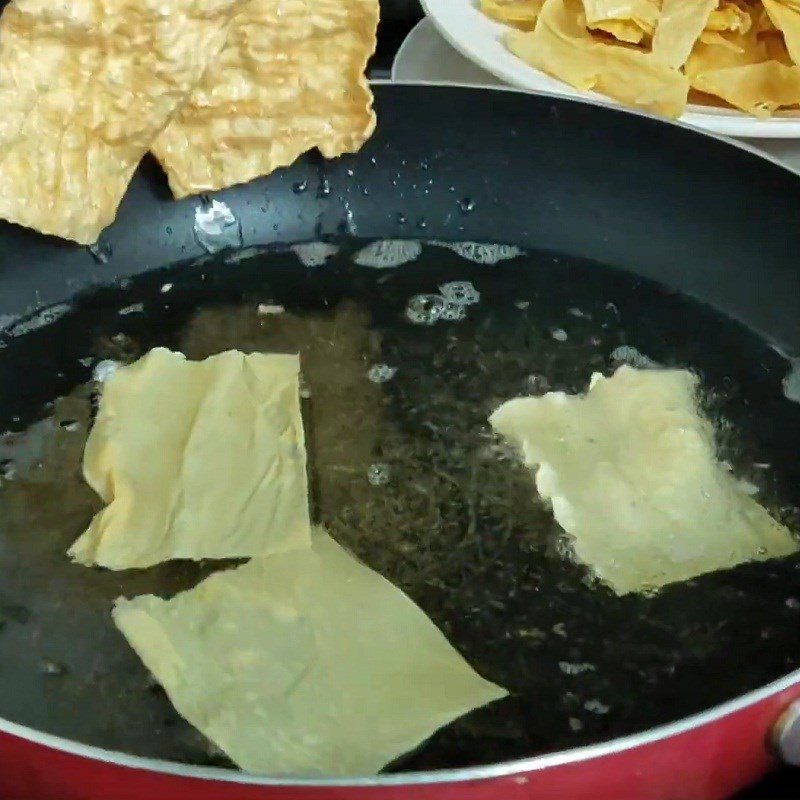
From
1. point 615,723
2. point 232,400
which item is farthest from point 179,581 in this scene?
point 615,723

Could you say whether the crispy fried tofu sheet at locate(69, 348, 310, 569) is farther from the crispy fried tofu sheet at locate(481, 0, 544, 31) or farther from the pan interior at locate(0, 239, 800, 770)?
the crispy fried tofu sheet at locate(481, 0, 544, 31)

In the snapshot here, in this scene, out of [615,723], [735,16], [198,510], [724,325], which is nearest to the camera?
[615,723]

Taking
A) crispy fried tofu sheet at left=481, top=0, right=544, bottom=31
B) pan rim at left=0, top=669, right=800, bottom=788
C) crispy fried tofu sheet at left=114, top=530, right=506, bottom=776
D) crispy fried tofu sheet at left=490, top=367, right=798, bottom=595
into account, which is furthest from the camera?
crispy fried tofu sheet at left=481, top=0, right=544, bottom=31

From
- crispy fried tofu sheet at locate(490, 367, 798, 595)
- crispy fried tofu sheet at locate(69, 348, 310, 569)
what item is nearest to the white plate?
crispy fried tofu sheet at locate(490, 367, 798, 595)

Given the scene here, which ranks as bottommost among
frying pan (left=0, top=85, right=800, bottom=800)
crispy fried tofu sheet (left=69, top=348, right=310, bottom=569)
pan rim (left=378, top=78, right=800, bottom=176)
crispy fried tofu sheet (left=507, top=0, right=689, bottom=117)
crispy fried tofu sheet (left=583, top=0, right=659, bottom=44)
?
crispy fried tofu sheet (left=69, top=348, right=310, bottom=569)

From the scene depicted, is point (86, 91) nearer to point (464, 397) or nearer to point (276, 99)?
point (276, 99)

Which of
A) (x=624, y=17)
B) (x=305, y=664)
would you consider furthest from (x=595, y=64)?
(x=305, y=664)

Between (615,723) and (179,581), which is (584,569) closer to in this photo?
(615,723)

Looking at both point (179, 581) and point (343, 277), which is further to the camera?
point (343, 277)
